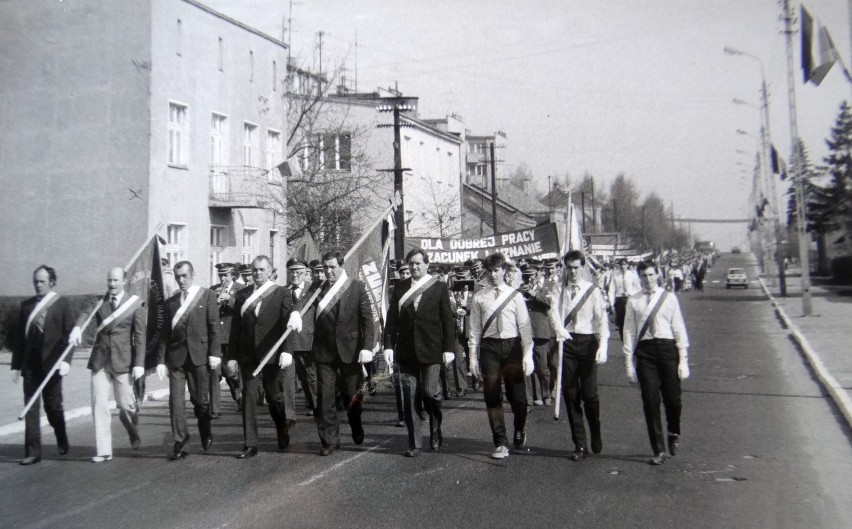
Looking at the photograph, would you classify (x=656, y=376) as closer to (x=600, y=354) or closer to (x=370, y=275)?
(x=600, y=354)

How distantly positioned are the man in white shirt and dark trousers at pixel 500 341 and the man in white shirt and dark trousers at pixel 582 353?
0.39 meters

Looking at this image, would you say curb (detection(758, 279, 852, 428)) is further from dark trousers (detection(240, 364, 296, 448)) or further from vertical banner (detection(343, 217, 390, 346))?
dark trousers (detection(240, 364, 296, 448))

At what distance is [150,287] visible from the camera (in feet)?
32.6

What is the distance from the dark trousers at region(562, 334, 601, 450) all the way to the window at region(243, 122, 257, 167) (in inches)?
866

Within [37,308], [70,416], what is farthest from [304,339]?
[70,416]

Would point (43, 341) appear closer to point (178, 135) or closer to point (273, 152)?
point (178, 135)

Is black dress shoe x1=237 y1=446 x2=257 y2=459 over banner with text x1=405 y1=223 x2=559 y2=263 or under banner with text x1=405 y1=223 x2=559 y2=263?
under

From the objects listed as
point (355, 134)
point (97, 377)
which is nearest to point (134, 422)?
point (97, 377)

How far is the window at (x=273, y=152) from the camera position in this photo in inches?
1209

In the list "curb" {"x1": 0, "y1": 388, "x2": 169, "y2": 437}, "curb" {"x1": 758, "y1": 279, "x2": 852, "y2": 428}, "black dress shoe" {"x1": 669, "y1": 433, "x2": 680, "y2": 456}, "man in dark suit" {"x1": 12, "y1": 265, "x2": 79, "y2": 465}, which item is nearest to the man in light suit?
"man in dark suit" {"x1": 12, "y1": 265, "x2": 79, "y2": 465}

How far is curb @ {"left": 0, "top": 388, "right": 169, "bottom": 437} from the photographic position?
11163mm

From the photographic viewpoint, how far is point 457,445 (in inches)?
370

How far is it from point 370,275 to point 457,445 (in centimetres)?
309

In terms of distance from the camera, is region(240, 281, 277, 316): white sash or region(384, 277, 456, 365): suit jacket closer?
region(384, 277, 456, 365): suit jacket
